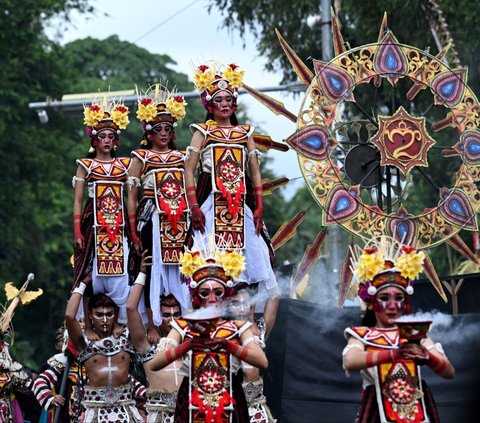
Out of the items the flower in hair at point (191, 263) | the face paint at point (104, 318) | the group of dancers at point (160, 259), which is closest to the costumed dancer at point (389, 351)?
the group of dancers at point (160, 259)

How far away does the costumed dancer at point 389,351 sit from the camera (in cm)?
915

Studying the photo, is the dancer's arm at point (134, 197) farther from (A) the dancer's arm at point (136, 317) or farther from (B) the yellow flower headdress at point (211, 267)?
(B) the yellow flower headdress at point (211, 267)

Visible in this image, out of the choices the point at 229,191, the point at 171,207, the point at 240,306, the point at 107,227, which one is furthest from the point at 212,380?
the point at 107,227

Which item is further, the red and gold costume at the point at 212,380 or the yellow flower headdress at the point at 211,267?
the yellow flower headdress at the point at 211,267

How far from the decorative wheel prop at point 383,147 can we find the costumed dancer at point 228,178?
1.40m

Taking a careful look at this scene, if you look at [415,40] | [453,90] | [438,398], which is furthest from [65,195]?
[438,398]

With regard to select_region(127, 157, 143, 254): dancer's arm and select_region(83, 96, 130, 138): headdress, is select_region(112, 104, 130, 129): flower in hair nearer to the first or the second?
select_region(83, 96, 130, 138): headdress

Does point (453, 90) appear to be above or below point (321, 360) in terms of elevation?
above

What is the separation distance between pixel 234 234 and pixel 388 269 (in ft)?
9.07

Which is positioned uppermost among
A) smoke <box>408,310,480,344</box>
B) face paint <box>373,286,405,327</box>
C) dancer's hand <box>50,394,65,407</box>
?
face paint <box>373,286,405,327</box>

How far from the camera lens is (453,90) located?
14148 millimetres

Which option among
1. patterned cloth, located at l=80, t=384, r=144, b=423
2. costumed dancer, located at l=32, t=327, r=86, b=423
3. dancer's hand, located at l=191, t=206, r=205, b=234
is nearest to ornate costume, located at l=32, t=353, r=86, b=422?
costumed dancer, located at l=32, t=327, r=86, b=423

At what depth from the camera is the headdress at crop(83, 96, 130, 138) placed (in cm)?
Answer: 1296

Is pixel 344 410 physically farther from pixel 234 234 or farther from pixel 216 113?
pixel 216 113
